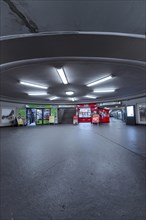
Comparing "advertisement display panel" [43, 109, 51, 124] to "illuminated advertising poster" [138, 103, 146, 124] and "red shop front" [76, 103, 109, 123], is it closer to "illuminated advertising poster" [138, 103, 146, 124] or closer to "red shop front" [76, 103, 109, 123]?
"red shop front" [76, 103, 109, 123]

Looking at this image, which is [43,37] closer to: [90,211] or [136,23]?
[136,23]

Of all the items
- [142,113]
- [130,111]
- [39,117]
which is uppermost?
[130,111]

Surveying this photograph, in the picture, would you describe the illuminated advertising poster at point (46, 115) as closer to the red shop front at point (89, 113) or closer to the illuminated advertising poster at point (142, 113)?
the red shop front at point (89, 113)

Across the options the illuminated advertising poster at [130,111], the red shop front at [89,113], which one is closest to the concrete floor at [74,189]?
the illuminated advertising poster at [130,111]

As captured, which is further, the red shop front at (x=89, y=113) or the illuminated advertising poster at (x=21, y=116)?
the red shop front at (x=89, y=113)

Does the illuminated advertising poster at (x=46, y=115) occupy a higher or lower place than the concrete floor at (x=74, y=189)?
higher

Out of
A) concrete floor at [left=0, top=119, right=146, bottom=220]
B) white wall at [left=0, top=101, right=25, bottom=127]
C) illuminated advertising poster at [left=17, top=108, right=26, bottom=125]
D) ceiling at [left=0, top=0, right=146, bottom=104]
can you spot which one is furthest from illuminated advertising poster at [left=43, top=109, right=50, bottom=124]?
concrete floor at [left=0, top=119, right=146, bottom=220]

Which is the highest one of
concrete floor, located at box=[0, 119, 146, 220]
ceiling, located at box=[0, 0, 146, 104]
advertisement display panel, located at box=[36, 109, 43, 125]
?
ceiling, located at box=[0, 0, 146, 104]

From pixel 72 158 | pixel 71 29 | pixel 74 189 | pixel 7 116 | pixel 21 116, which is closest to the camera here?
pixel 74 189

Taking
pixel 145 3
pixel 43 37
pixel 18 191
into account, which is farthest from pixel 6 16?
pixel 18 191

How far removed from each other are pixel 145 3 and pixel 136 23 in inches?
13.9

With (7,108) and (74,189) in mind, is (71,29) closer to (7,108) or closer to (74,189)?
(74,189)

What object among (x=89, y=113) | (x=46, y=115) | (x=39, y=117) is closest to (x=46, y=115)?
(x=46, y=115)

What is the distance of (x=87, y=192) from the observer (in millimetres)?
1669
